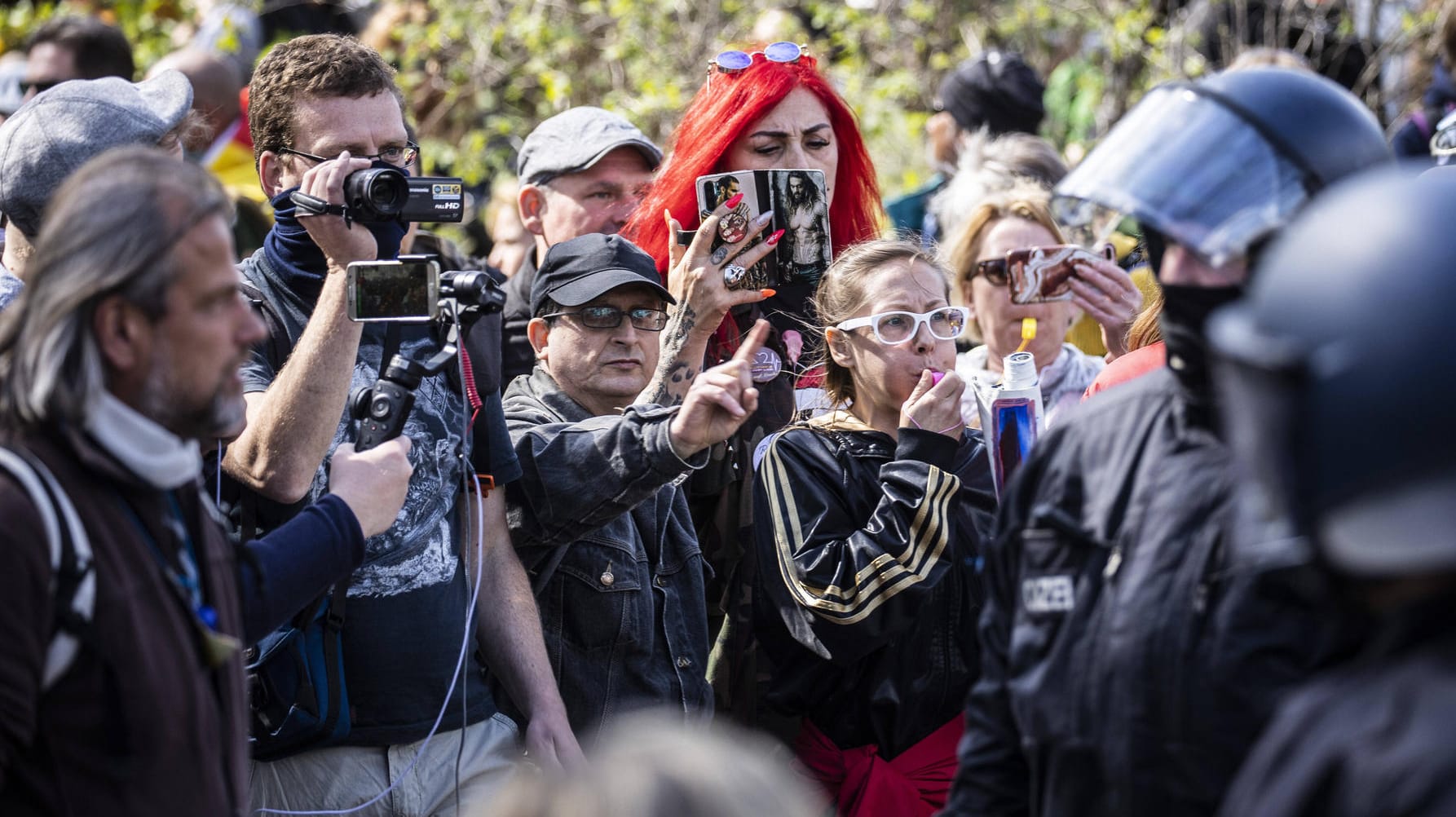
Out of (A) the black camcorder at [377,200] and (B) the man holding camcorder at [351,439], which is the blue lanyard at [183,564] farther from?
(A) the black camcorder at [377,200]

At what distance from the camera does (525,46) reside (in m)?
8.05

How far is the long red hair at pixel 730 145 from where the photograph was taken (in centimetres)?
417

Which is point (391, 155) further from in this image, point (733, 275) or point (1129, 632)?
point (1129, 632)

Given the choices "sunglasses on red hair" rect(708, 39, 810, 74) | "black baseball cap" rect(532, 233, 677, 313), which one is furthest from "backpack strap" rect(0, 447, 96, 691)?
"sunglasses on red hair" rect(708, 39, 810, 74)

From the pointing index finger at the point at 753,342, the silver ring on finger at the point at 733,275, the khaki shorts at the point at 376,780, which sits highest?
the pointing index finger at the point at 753,342

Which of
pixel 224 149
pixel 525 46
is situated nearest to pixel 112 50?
pixel 224 149

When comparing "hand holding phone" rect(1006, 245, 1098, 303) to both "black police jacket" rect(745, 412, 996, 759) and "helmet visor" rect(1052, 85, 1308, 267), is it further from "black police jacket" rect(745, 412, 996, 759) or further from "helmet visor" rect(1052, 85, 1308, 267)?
"helmet visor" rect(1052, 85, 1308, 267)

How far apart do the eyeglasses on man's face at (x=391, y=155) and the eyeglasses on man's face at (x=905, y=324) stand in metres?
1.08

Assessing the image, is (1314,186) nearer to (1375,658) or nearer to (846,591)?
(1375,658)

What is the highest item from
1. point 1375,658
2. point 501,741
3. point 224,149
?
point 1375,658

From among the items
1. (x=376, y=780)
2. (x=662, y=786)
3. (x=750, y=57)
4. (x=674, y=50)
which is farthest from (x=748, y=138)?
(x=674, y=50)

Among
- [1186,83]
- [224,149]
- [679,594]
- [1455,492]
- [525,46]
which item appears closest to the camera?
[1455,492]

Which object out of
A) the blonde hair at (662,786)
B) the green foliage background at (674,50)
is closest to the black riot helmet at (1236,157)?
the blonde hair at (662,786)

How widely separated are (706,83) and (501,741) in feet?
6.33
